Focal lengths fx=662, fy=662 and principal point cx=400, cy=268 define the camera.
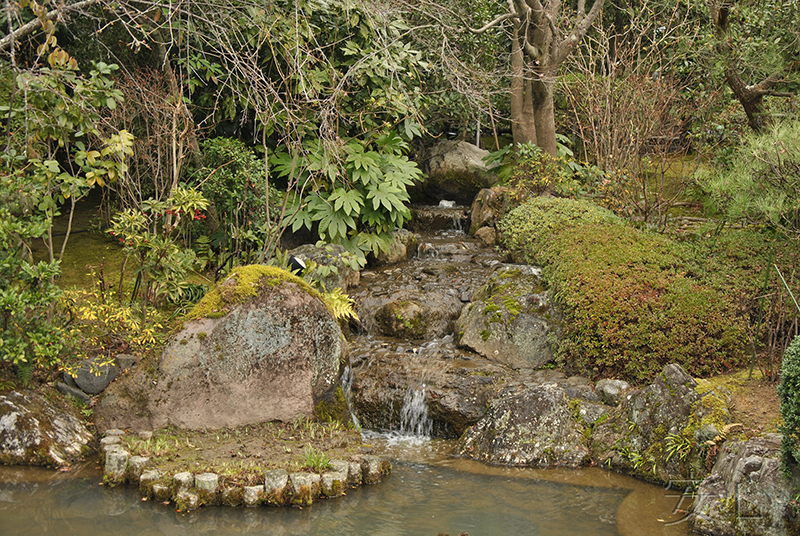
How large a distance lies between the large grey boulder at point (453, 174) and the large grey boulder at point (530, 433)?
29.1ft

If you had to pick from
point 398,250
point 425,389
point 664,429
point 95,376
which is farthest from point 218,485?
point 398,250

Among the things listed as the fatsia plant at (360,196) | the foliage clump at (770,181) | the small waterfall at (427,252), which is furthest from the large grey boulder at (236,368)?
the small waterfall at (427,252)

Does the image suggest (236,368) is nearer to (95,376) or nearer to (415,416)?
(95,376)

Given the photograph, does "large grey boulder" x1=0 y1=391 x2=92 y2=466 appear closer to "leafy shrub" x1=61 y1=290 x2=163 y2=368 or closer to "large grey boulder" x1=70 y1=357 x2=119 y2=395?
"large grey boulder" x1=70 y1=357 x2=119 y2=395

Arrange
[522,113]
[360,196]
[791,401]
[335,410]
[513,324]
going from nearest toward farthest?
[791,401] → [335,410] → [513,324] → [360,196] → [522,113]

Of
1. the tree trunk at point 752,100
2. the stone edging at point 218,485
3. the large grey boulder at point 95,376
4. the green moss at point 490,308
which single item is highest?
the tree trunk at point 752,100

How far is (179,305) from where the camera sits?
8930mm

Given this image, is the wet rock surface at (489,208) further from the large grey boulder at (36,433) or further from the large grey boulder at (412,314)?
the large grey boulder at (36,433)

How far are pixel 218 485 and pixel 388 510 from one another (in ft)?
5.08

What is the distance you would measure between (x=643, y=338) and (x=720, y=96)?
7.09 metres

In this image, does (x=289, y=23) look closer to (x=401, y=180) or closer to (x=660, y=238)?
(x=401, y=180)

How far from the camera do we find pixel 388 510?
5953 mm

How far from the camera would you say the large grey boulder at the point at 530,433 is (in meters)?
7.01

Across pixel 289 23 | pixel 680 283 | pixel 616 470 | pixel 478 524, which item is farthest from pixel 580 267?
pixel 289 23
